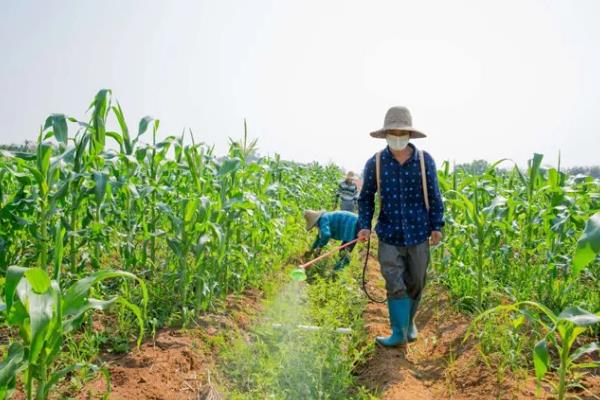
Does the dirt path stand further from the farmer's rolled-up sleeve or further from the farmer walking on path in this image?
the farmer walking on path

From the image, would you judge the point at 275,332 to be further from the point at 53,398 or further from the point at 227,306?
the point at 53,398

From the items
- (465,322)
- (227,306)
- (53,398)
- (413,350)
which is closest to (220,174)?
(227,306)

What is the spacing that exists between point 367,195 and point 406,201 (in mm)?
327

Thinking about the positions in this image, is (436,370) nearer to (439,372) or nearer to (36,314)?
(439,372)

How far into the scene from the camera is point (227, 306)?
3939 mm

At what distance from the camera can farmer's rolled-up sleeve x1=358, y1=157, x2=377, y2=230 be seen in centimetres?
345

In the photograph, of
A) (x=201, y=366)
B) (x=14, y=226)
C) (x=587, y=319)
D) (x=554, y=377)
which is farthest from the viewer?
(x=14, y=226)

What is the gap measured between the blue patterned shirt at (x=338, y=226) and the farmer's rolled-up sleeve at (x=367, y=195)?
1.92 meters

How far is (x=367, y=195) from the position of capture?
11.6 ft

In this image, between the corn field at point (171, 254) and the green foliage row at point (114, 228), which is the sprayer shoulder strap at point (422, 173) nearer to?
the corn field at point (171, 254)

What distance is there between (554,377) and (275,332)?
1794 millimetres

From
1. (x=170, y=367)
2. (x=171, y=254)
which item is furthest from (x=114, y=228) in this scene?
(x=170, y=367)

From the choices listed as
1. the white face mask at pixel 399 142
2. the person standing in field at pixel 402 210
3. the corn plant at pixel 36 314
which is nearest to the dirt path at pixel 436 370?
the person standing in field at pixel 402 210

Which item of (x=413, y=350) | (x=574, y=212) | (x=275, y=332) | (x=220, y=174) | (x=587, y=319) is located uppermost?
(x=220, y=174)
